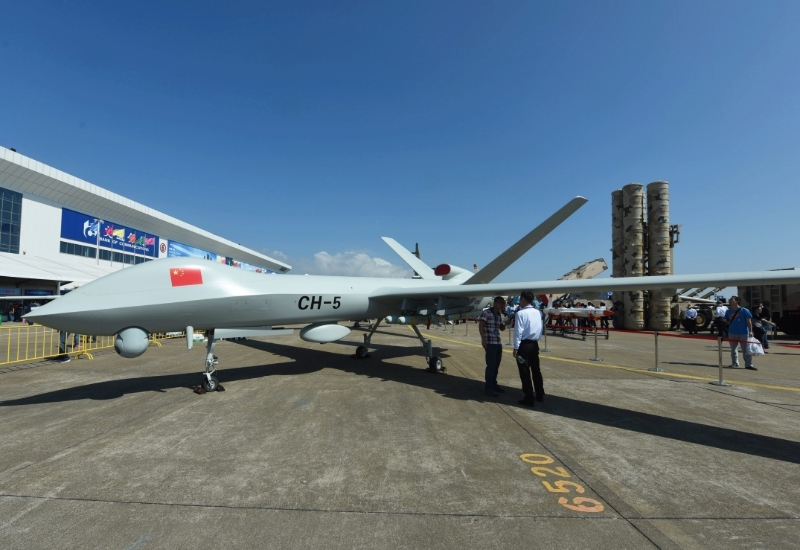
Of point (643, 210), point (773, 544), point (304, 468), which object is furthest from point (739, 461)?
point (643, 210)

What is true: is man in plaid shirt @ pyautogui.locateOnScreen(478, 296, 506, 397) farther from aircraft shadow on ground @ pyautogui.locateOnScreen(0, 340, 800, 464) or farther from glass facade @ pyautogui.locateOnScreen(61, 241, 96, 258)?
glass facade @ pyautogui.locateOnScreen(61, 241, 96, 258)

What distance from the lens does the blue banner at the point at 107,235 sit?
39.6 m

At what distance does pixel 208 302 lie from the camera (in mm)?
6668

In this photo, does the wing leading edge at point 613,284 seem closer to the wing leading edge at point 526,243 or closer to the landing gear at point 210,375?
the wing leading edge at point 526,243

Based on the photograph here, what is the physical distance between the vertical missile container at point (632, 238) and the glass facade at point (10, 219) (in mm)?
52948

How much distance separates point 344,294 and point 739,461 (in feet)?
23.0

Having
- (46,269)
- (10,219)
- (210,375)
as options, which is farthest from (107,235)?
(210,375)

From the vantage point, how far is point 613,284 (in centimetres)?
638

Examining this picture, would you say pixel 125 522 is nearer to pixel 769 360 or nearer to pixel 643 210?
pixel 769 360

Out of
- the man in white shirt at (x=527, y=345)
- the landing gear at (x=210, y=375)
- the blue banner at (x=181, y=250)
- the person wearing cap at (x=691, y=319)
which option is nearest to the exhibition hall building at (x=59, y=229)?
the blue banner at (x=181, y=250)

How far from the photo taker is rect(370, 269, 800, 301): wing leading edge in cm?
516

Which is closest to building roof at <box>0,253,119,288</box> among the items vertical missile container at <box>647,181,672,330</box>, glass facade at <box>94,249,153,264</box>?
glass facade at <box>94,249,153,264</box>

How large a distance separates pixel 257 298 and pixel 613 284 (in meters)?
6.69

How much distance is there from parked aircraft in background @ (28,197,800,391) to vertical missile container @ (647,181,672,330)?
20.1 m
